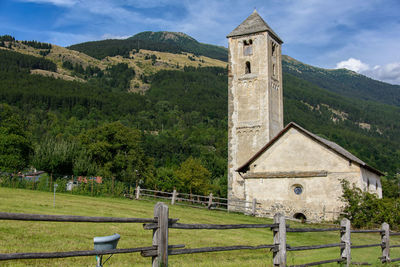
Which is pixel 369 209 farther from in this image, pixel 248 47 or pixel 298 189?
pixel 248 47

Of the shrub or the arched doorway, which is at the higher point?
the shrub

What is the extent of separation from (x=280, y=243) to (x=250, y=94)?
29786mm

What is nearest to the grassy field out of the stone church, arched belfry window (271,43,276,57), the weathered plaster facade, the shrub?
the shrub

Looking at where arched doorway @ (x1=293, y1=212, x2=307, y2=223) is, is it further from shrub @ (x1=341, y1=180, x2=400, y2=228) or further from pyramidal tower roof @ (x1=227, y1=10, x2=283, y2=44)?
pyramidal tower roof @ (x1=227, y1=10, x2=283, y2=44)

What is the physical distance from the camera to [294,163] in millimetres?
30219

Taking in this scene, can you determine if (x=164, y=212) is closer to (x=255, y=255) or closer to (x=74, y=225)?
(x=255, y=255)

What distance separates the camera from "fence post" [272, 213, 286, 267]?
9.81m

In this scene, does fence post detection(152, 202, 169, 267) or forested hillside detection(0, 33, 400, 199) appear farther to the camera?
forested hillside detection(0, 33, 400, 199)

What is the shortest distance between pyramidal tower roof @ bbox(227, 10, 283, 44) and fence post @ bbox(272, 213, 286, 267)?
106 feet

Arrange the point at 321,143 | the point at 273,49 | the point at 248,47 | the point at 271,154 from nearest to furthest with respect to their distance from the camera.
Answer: the point at 321,143
the point at 271,154
the point at 248,47
the point at 273,49

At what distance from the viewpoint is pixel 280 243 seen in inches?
391

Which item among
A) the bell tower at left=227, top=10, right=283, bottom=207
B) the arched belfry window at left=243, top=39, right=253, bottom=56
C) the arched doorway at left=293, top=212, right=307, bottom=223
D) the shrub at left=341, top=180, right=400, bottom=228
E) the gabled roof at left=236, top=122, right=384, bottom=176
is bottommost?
the arched doorway at left=293, top=212, right=307, bottom=223

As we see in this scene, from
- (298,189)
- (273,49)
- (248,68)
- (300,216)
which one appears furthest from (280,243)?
(273,49)

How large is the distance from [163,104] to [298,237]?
547 feet
